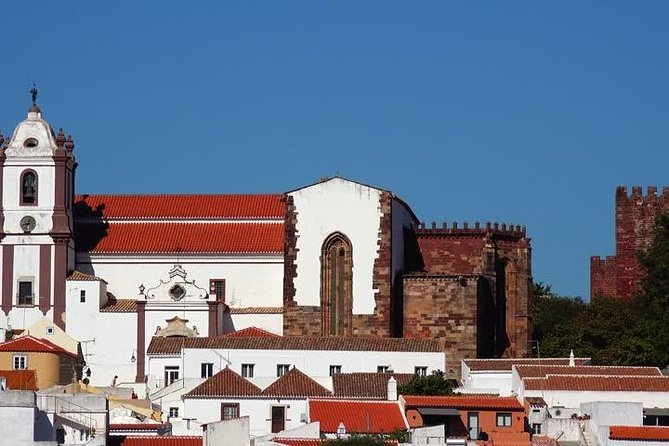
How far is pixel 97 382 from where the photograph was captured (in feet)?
327

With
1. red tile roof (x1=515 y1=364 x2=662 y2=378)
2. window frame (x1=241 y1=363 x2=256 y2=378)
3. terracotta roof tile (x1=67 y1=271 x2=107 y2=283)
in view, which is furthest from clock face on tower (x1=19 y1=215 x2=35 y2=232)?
red tile roof (x1=515 y1=364 x2=662 y2=378)

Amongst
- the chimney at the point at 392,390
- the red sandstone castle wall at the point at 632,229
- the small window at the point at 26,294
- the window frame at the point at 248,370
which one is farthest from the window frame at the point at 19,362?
the red sandstone castle wall at the point at 632,229

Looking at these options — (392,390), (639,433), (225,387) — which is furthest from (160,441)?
(225,387)

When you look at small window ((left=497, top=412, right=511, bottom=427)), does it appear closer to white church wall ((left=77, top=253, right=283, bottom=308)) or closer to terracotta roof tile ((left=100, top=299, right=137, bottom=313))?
white church wall ((left=77, top=253, right=283, bottom=308))

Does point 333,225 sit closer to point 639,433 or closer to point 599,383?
point 599,383

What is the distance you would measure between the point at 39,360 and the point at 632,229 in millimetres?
37567

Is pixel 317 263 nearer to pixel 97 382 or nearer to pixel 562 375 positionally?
pixel 97 382

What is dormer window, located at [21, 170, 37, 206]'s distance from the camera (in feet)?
341

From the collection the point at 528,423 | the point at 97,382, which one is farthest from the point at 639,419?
the point at 97,382

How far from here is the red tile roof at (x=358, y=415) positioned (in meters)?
74.5

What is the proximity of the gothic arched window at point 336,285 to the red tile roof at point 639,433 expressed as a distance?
27.3 metres

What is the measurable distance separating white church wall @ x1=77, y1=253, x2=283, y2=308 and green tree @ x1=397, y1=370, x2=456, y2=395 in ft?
58.5

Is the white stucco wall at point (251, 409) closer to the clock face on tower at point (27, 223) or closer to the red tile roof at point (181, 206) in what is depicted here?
the clock face on tower at point (27, 223)

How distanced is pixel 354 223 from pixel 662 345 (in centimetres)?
1407
